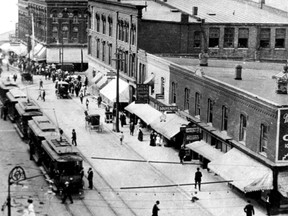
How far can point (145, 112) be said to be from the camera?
183ft

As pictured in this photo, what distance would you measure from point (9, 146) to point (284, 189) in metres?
24.4

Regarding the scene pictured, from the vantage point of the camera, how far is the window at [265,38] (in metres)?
67.6

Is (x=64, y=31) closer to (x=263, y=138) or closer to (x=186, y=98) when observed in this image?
(x=186, y=98)

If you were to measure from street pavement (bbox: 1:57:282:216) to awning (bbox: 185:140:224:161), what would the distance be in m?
1.40

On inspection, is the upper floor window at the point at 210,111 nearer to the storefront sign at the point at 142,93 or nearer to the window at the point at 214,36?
the storefront sign at the point at 142,93

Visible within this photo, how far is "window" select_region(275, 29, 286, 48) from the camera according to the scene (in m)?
67.7

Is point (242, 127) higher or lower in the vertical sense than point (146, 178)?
higher

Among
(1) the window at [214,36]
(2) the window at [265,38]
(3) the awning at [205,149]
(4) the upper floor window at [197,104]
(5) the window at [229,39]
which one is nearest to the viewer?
(3) the awning at [205,149]

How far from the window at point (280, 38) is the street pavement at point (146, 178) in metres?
20.3

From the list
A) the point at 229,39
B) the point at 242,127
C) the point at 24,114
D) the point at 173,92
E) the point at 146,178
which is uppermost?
the point at 229,39

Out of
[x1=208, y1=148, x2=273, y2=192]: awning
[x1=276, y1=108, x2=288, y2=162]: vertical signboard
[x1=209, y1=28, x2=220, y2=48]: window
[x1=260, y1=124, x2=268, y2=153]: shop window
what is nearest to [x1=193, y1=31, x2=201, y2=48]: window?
[x1=209, y1=28, x2=220, y2=48]: window

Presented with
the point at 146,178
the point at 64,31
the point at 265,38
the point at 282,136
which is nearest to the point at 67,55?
the point at 64,31

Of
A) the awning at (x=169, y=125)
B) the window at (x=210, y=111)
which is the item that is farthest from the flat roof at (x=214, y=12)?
the window at (x=210, y=111)

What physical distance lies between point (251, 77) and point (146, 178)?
12002mm
